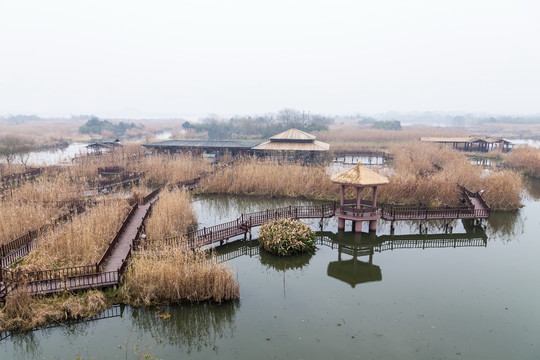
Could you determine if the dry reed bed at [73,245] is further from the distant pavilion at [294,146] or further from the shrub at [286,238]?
the distant pavilion at [294,146]

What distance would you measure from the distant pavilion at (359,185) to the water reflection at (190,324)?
7.25 meters

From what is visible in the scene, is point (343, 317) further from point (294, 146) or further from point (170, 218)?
point (294, 146)

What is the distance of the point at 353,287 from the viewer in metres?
11.6

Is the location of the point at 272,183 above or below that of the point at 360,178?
below

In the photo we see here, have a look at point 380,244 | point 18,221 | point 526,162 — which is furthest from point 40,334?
point 526,162

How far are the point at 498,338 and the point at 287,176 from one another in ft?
51.6

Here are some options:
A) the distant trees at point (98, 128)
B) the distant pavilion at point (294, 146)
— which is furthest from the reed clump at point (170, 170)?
the distant trees at point (98, 128)

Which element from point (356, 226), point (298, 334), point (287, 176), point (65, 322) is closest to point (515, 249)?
point (356, 226)

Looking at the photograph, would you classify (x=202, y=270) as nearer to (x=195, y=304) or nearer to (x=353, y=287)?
(x=195, y=304)

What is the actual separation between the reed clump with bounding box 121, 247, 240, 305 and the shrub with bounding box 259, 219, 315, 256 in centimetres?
365

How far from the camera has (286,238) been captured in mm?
13750

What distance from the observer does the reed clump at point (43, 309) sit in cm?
884

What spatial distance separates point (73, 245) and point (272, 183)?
13.1 meters

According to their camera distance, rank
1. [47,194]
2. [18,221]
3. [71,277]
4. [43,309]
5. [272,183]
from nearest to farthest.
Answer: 1. [43,309]
2. [71,277]
3. [18,221]
4. [47,194]
5. [272,183]
